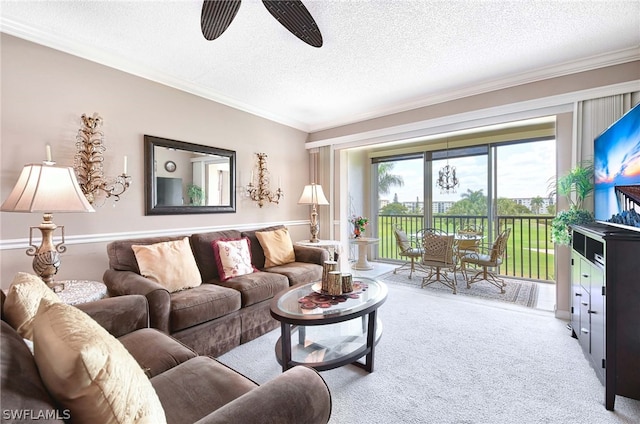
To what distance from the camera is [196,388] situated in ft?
3.83

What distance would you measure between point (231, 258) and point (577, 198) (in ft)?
11.2

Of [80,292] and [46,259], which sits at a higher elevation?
[46,259]

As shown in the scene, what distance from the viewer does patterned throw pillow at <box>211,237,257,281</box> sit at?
9.17ft

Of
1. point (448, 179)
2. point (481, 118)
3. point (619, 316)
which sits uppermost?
point (481, 118)

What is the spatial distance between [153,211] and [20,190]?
120 centimetres

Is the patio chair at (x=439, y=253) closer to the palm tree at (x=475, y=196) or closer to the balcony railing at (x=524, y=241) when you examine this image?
the balcony railing at (x=524, y=241)

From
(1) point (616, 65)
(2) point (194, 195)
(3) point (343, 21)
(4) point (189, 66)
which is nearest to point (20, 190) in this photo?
(2) point (194, 195)

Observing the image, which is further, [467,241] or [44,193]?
[467,241]

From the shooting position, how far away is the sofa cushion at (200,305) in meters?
2.04

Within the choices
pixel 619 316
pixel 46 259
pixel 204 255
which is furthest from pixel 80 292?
pixel 619 316

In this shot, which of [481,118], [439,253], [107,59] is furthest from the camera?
[439,253]

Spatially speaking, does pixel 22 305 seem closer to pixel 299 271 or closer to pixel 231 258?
pixel 231 258

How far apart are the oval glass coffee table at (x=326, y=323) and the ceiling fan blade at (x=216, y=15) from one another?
1879 mm

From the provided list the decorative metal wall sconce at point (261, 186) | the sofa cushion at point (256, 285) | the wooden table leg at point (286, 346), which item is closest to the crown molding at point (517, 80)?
the decorative metal wall sconce at point (261, 186)
